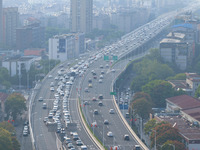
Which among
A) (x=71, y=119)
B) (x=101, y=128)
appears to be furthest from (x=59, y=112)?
(x=101, y=128)

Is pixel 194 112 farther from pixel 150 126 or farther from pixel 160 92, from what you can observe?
pixel 160 92

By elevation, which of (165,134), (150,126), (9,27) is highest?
(9,27)

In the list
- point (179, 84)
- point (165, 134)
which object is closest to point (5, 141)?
point (165, 134)

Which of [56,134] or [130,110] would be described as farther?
[130,110]

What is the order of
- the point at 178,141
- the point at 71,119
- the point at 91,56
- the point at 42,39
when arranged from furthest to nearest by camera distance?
the point at 42,39
the point at 91,56
the point at 71,119
the point at 178,141

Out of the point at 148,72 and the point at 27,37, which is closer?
the point at 148,72

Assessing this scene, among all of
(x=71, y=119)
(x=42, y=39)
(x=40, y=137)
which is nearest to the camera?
(x=40, y=137)

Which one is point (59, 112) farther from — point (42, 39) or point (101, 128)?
point (42, 39)
